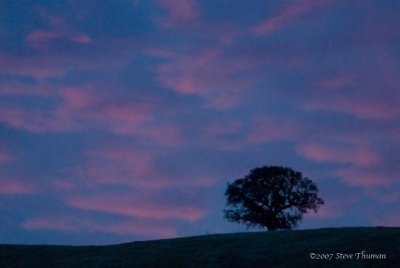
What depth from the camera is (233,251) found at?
3559cm

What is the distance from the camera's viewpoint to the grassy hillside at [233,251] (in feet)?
103

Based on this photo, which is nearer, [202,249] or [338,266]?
[338,266]

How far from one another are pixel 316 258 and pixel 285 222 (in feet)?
147

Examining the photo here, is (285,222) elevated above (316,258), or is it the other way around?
(285,222)

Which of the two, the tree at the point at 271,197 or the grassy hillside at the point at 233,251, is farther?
the tree at the point at 271,197

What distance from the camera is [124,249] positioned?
134 ft

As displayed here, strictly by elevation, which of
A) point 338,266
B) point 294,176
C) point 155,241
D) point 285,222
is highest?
point 294,176

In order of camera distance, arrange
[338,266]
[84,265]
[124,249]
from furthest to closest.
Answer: [124,249] → [84,265] → [338,266]

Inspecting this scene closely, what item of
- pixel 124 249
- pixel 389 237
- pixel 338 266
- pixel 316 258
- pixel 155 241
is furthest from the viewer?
pixel 155 241

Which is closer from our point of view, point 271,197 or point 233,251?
point 233,251

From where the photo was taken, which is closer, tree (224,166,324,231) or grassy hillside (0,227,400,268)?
grassy hillside (0,227,400,268)

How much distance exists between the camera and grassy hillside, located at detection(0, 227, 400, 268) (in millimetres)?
31312

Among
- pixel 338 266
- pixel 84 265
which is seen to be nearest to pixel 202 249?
pixel 84 265

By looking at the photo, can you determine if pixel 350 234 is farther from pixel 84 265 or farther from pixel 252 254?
pixel 84 265
